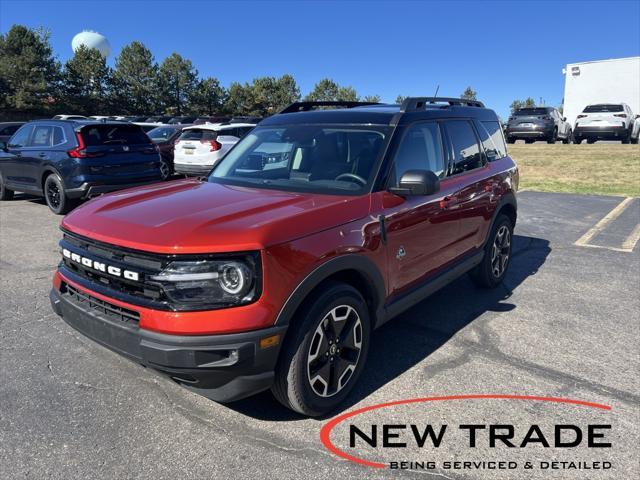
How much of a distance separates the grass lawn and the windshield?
34.2 ft

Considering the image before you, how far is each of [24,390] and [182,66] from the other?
60.1 m

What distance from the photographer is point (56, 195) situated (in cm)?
934

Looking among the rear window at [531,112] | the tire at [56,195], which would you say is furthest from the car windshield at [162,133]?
the rear window at [531,112]

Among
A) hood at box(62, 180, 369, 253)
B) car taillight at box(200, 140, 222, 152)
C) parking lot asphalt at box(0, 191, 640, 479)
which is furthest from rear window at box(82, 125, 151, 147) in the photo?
hood at box(62, 180, 369, 253)

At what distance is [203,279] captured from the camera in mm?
2521

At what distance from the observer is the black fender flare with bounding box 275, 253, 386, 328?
2.67 meters

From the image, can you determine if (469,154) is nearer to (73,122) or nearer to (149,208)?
(149,208)

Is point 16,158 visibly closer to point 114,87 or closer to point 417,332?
point 417,332

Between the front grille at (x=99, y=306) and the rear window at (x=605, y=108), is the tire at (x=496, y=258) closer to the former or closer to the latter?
the front grille at (x=99, y=306)

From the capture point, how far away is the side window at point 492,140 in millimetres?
5113

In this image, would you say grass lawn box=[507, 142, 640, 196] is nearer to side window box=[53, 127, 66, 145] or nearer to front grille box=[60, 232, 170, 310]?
side window box=[53, 127, 66, 145]

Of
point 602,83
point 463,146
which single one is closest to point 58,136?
point 463,146

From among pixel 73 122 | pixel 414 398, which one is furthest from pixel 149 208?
pixel 73 122

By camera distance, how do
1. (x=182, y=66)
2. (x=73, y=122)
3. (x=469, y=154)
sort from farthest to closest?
(x=182, y=66) → (x=73, y=122) → (x=469, y=154)
